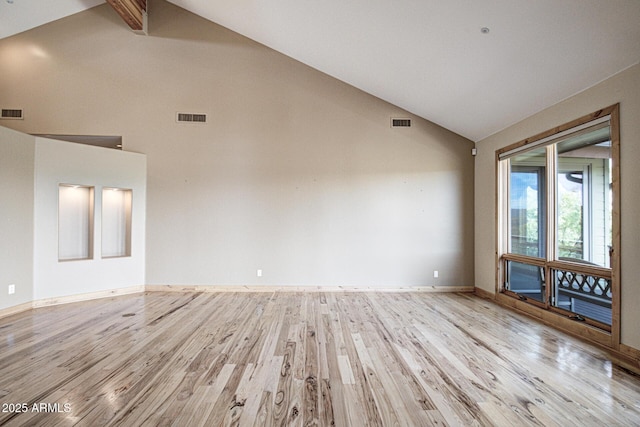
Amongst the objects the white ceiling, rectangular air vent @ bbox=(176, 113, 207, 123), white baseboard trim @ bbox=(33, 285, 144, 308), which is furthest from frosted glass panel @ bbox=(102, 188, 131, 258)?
the white ceiling

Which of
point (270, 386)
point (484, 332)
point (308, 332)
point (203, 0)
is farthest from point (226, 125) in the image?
point (484, 332)

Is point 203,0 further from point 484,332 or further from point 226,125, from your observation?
point 484,332

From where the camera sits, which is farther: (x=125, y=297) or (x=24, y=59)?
(x=24, y=59)

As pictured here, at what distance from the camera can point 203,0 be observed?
4.58 meters

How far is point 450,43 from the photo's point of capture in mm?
3205

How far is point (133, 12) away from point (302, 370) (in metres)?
5.98

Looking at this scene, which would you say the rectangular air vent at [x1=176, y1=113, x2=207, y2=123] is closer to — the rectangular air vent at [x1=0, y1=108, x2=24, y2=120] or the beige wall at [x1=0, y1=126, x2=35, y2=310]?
the beige wall at [x1=0, y1=126, x2=35, y2=310]

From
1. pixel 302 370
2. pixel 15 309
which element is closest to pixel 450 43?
pixel 302 370

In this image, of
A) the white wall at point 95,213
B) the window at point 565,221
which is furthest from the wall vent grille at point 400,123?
the white wall at point 95,213

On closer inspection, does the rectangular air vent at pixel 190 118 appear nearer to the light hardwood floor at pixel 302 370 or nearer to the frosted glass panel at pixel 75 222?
the frosted glass panel at pixel 75 222

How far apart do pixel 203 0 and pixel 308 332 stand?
539cm

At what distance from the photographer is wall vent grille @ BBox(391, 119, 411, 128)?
5.12 meters

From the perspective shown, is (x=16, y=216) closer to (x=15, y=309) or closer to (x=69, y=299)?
(x=15, y=309)

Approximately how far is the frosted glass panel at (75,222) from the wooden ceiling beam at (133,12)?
2.93 metres
